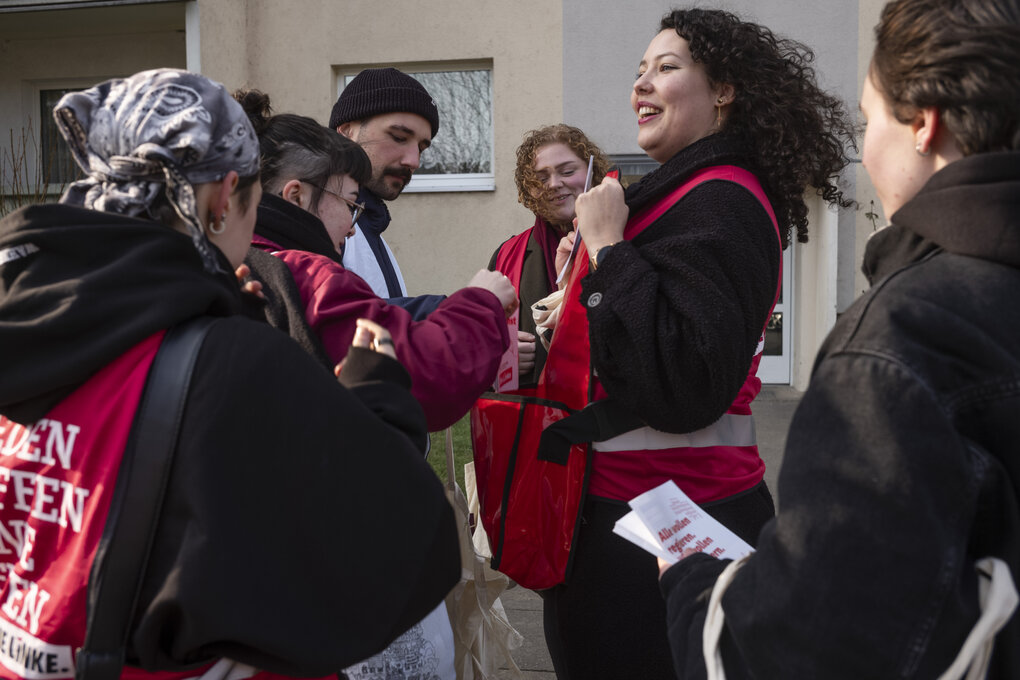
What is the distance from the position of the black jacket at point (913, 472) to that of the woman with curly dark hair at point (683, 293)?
2.55 ft

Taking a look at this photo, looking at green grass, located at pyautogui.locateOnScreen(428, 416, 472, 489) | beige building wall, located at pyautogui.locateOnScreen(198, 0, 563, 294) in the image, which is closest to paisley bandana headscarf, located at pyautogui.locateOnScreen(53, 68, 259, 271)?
green grass, located at pyautogui.locateOnScreen(428, 416, 472, 489)

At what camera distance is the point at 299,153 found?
200cm

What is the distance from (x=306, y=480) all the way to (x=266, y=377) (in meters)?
0.15

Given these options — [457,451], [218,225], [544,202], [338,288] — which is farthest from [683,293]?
[457,451]

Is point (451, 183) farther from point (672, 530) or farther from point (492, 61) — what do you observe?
point (672, 530)

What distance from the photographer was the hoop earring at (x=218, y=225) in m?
1.32

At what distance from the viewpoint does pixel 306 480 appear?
1.14m

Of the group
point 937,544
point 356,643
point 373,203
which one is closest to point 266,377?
point 356,643

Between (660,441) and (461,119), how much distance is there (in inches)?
326

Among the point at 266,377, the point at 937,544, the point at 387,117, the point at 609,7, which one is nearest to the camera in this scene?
the point at 937,544

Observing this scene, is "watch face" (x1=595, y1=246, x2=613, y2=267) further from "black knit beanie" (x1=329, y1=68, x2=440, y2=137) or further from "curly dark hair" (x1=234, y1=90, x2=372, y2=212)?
"black knit beanie" (x1=329, y1=68, x2=440, y2=137)

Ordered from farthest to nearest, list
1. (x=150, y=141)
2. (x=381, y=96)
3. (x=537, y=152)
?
(x=537, y=152)
(x=381, y=96)
(x=150, y=141)

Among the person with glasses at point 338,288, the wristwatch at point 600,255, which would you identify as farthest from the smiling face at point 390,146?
the wristwatch at point 600,255

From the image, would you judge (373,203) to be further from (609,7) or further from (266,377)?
(609,7)
